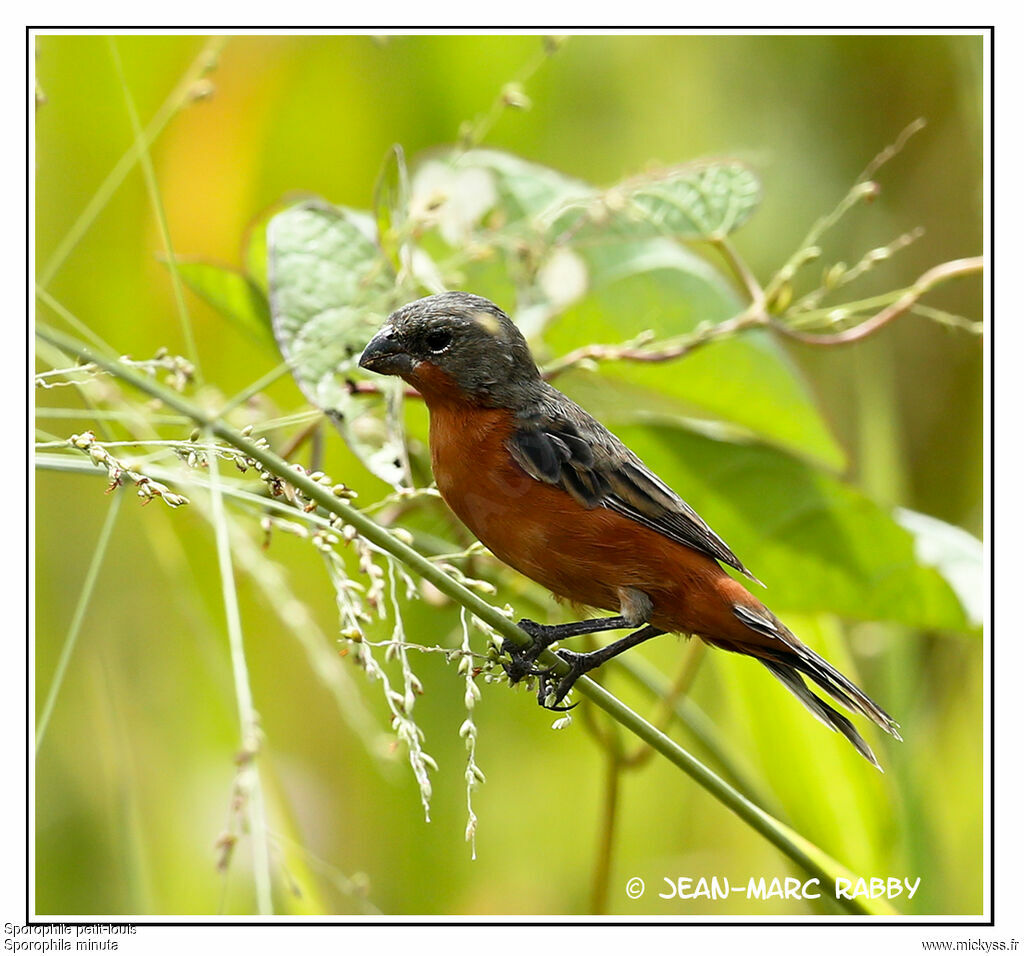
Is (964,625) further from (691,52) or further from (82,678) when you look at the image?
(82,678)

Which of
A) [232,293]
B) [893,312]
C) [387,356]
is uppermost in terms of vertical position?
[232,293]

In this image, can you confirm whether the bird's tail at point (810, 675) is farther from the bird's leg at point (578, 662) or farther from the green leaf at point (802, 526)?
the green leaf at point (802, 526)

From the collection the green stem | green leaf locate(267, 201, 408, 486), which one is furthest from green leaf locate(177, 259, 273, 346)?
the green stem

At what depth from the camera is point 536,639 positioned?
1.71 m

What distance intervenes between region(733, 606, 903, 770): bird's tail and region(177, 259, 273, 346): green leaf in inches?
47.2

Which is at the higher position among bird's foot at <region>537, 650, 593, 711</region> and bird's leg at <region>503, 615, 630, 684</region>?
bird's leg at <region>503, 615, 630, 684</region>

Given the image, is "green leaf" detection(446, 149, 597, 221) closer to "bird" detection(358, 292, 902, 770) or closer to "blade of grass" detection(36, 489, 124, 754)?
"bird" detection(358, 292, 902, 770)

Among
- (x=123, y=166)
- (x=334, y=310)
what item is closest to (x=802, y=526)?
(x=334, y=310)

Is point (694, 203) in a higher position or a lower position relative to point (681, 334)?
higher

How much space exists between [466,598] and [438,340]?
Answer: 550 mm

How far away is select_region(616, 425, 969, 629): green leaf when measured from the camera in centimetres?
226

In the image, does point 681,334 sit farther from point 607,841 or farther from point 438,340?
point 607,841

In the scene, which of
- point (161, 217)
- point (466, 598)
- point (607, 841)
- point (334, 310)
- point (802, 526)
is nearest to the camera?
point (466, 598)
